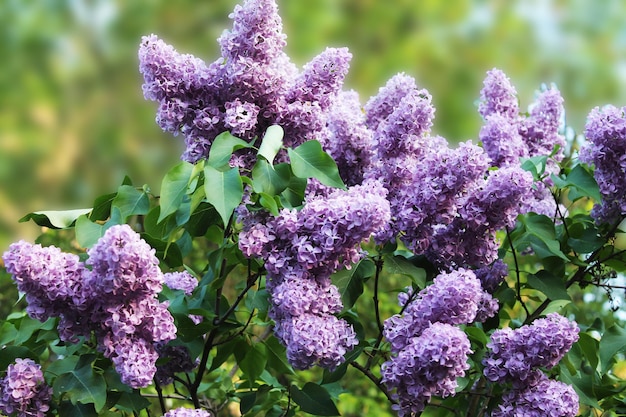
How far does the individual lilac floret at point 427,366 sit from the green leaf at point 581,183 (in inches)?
13.1

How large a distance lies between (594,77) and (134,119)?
243 centimetres

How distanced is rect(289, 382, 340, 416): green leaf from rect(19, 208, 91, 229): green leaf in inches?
14.7

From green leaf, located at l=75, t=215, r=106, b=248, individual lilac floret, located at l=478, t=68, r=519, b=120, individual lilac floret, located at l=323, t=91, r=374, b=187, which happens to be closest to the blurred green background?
individual lilac floret, located at l=478, t=68, r=519, b=120

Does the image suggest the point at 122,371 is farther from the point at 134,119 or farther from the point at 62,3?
the point at 62,3

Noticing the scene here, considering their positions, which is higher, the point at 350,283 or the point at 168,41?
the point at 168,41

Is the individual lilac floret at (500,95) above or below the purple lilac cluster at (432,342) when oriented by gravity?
above

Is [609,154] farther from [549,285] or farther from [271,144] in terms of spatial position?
[271,144]

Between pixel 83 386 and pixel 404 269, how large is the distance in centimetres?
43

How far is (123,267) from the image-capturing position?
2.82ft

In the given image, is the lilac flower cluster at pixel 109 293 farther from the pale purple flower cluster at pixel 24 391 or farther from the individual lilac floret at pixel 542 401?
the individual lilac floret at pixel 542 401

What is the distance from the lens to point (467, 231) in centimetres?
111

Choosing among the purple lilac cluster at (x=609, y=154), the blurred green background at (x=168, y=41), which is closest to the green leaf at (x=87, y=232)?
the purple lilac cluster at (x=609, y=154)

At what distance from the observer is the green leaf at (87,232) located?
96 centimetres

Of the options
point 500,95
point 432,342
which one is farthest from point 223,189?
point 500,95
